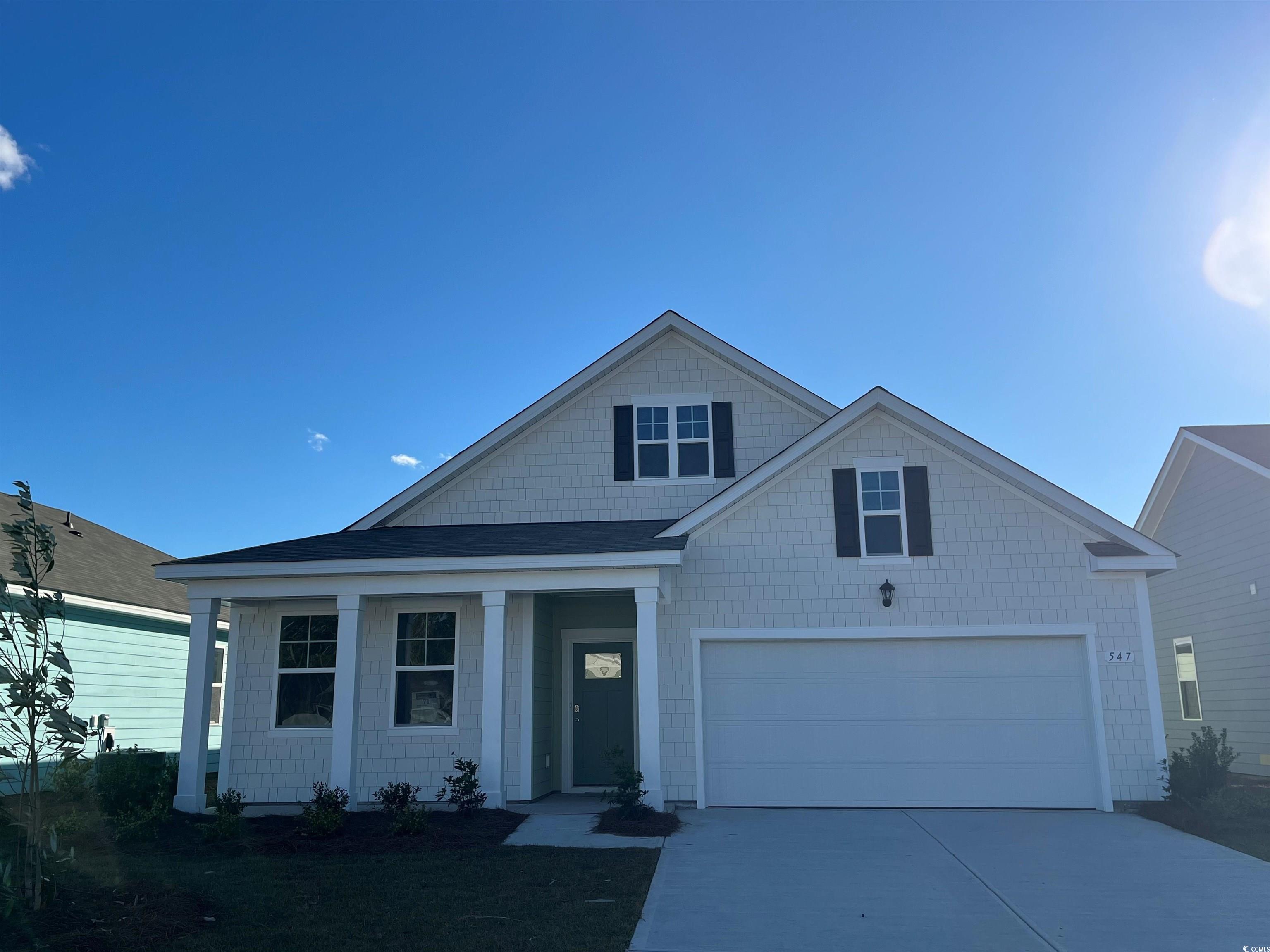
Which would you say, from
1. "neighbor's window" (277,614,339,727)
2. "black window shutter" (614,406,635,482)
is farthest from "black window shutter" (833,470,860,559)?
"neighbor's window" (277,614,339,727)

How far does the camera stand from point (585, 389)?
46.4 feet

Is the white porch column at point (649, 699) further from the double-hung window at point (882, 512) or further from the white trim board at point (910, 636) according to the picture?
the double-hung window at point (882, 512)

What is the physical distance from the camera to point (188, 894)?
6.76 meters

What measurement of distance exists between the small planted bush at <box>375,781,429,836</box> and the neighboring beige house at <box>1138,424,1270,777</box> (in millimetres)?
12577

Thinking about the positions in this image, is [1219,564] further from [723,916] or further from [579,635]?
[723,916]

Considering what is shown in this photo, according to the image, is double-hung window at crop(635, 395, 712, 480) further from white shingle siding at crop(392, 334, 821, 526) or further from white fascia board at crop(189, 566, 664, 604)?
white fascia board at crop(189, 566, 664, 604)

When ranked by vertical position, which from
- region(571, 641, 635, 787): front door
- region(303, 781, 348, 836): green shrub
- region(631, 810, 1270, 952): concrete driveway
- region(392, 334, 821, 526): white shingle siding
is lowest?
region(631, 810, 1270, 952): concrete driveway

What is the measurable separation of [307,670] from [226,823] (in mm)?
3323

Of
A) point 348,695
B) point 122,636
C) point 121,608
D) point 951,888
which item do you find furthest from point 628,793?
point 122,636

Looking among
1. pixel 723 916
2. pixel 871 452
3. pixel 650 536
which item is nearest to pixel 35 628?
pixel 723 916

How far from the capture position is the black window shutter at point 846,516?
11.8 metres

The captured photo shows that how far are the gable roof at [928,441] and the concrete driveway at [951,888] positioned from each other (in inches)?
139

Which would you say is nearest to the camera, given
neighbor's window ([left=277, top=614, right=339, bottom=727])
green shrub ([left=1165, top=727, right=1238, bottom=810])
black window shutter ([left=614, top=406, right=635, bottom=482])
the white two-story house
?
green shrub ([left=1165, top=727, right=1238, bottom=810])

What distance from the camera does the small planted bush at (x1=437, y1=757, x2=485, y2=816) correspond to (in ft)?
33.4
